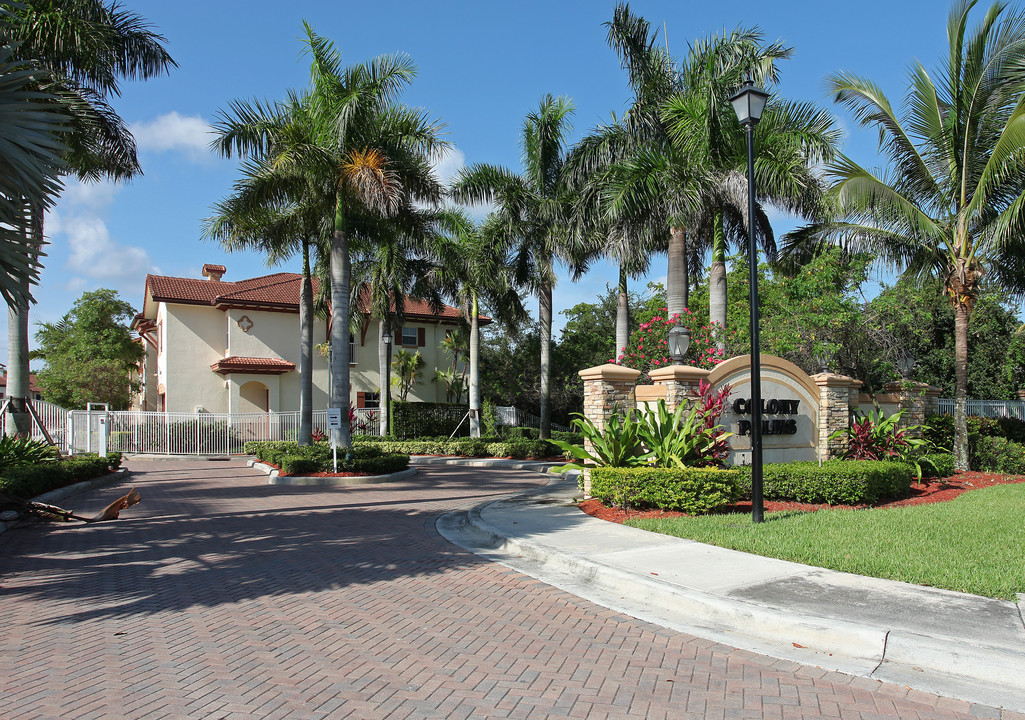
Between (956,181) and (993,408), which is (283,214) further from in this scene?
(993,408)

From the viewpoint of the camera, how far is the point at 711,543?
27.4 ft

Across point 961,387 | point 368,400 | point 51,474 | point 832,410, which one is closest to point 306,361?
point 51,474

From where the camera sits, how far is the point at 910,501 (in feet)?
42.2

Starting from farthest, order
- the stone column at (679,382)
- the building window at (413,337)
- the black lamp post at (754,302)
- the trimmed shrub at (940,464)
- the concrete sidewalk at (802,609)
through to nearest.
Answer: the building window at (413,337) < the trimmed shrub at (940,464) < the stone column at (679,382) < the black lamp post at (754,302) < the concrete sidewalk at (802,609)

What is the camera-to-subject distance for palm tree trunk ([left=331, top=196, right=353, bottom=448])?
1881 centimetres

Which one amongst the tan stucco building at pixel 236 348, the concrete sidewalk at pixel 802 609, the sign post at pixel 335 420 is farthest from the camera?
the tan stucco building at pixel 236 348

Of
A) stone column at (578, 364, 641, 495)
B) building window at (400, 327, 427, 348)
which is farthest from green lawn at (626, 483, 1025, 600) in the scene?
building window at (400, 327, 427, 348)

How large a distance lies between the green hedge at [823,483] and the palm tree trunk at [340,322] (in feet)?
35.8

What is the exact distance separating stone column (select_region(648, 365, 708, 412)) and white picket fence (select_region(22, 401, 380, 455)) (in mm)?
18276

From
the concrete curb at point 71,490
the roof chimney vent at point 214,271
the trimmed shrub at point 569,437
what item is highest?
the roof chimney vent at point 214,271

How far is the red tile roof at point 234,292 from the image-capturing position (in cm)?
3262

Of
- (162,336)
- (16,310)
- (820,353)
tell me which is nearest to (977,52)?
(820,353)

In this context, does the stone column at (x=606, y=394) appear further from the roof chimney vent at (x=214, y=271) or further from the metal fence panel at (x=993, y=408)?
the roof chimney vent at (x=214, y=271)

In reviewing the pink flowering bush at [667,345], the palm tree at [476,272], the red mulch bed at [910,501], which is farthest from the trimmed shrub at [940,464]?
the palm tree at [476,272]
